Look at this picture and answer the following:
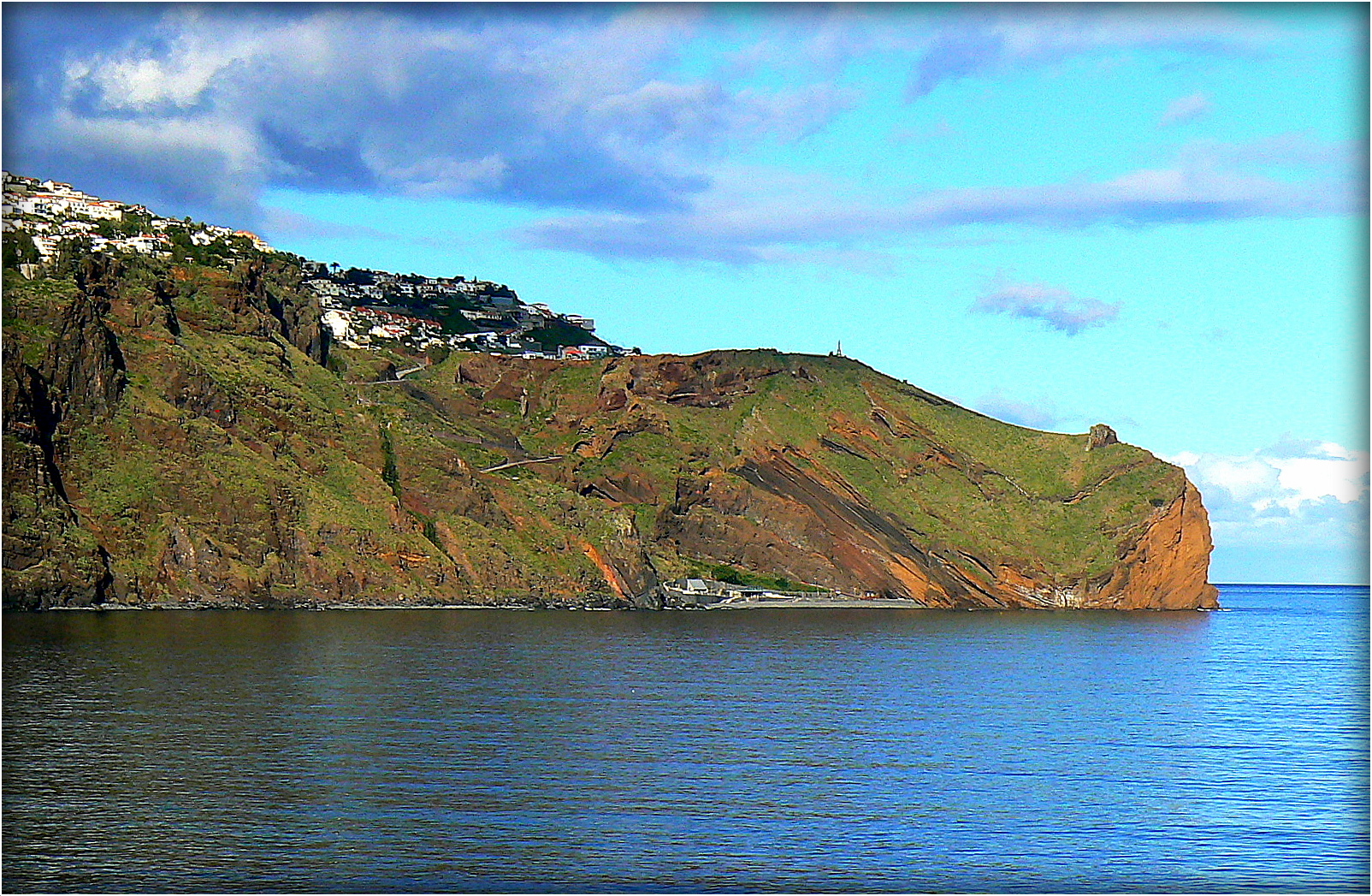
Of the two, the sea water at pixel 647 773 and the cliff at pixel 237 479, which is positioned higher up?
the cliff at pixel 237 479

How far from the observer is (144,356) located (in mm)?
138625

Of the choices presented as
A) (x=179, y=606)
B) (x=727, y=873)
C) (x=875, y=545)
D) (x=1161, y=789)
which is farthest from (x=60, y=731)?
(x=875, y=545)

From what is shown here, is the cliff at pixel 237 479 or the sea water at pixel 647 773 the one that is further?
the cliff at pixel 237 479

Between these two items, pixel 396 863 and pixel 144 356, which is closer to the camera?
pixel 396 863

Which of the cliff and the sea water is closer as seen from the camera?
the sea water

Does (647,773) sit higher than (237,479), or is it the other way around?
(237,479)

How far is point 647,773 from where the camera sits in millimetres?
47562

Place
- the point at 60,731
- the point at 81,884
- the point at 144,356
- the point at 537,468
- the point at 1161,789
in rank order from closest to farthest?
the point at 81,884 < the point at 1161,789 < the point at 60,731 < the point at 144,356 < the point at 537,468

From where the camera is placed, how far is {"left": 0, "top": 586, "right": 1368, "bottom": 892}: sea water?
114 feet

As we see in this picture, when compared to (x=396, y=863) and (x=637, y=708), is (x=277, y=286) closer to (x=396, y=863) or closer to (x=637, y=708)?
(x=637, y=708)

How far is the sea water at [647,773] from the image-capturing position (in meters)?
34.9

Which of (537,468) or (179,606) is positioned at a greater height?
(537,468)

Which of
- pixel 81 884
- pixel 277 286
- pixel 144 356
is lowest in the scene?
pixel 81 884

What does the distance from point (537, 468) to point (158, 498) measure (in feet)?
234
